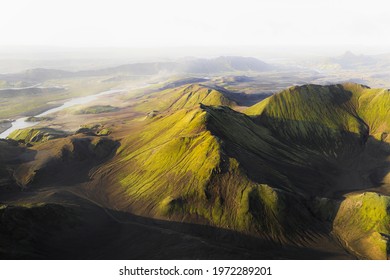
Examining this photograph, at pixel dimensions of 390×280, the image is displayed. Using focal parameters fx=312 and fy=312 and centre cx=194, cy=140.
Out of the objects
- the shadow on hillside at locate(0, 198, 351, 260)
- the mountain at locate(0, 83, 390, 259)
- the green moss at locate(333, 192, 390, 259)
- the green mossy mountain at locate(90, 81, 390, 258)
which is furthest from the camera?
the green mossy mountain at locate(90, 81, 390, 258)

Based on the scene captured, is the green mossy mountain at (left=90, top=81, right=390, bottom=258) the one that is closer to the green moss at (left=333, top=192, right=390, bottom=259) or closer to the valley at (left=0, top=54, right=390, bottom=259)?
the valley at (left=0, top=54, right=390, bottom=259)

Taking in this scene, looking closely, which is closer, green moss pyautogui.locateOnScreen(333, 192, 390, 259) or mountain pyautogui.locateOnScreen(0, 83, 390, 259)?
green moss pyautogui.locateOnScreen(333, 192, 390, 259)

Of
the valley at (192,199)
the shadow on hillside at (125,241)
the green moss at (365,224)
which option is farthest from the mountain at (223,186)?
the shadow on hillside at (125,241)

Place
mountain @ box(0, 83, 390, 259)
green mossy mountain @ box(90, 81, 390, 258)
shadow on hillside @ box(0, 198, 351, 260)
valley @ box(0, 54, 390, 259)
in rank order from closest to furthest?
shadow on hillside @ box(0, 198, 351, 260) → valley @ box(0, 54, 390, 259) → mountain @ box(0, 83, 390, 259) → green mossy mountain @ box(90, 81, 390, 258)

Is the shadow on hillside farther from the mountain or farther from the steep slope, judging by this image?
the steep slope

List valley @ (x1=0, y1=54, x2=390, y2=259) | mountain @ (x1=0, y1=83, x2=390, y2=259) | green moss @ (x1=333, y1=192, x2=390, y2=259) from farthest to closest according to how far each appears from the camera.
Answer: mountain @ (x1=0, y1=83, x2=390, y2=259)
green moss @ (x1=333, y1=192, x2=390, y2=259)
valley @ (x1=0, y1=54, x2=390, y2=259)

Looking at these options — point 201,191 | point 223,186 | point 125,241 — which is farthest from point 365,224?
point 125,241

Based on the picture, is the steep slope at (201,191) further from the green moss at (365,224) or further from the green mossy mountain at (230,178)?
the green moss at (365,224)

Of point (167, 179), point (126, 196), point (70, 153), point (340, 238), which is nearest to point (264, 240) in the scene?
point (340, 238)

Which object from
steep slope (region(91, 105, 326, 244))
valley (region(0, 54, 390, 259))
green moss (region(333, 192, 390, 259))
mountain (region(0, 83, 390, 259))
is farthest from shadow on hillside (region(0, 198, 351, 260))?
green moss (region(333, 192, 390, 259))

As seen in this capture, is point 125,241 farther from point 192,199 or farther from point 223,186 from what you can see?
point 223,186

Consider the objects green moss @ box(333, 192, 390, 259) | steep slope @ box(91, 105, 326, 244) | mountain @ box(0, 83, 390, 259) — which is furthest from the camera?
steep slope @ box(91, 105, 326, 244)
